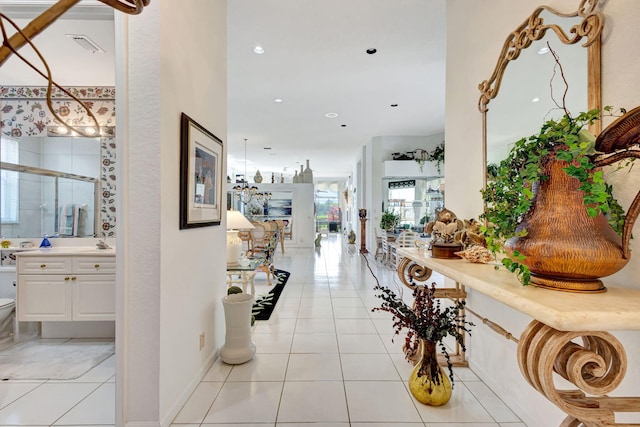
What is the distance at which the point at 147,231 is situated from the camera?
1.68 m

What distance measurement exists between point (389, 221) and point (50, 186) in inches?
233

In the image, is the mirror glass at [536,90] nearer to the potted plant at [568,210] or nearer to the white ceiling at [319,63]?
the potted plant at [568,210]

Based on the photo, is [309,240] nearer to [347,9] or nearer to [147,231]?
[347,9]

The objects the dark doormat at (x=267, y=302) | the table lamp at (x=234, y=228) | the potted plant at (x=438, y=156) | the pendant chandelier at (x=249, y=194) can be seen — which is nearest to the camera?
the table lamp at (x=234, y=228)

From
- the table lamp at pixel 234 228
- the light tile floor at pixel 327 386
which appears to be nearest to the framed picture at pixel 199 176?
the table lamp at pixel 234 228

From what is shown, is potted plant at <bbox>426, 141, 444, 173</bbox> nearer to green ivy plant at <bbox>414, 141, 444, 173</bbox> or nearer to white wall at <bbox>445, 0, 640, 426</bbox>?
green ivy plant at <bbox>414, 141, 444, 173</bbox>

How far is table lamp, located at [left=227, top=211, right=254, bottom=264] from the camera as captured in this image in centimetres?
315

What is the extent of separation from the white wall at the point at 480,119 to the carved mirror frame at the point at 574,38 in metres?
0.03

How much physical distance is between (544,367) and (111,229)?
374 centimetres

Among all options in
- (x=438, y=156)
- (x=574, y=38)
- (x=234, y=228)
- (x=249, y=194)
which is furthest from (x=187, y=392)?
(x=249, y=194)

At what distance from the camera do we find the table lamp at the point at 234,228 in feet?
10.3

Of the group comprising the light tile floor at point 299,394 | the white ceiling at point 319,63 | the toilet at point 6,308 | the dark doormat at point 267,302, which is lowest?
the light tile floor at point 299,394

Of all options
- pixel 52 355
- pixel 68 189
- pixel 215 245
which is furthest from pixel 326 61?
pixel 52 355

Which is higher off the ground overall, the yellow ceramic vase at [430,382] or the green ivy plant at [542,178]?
the green ivy plant at [542,178]
